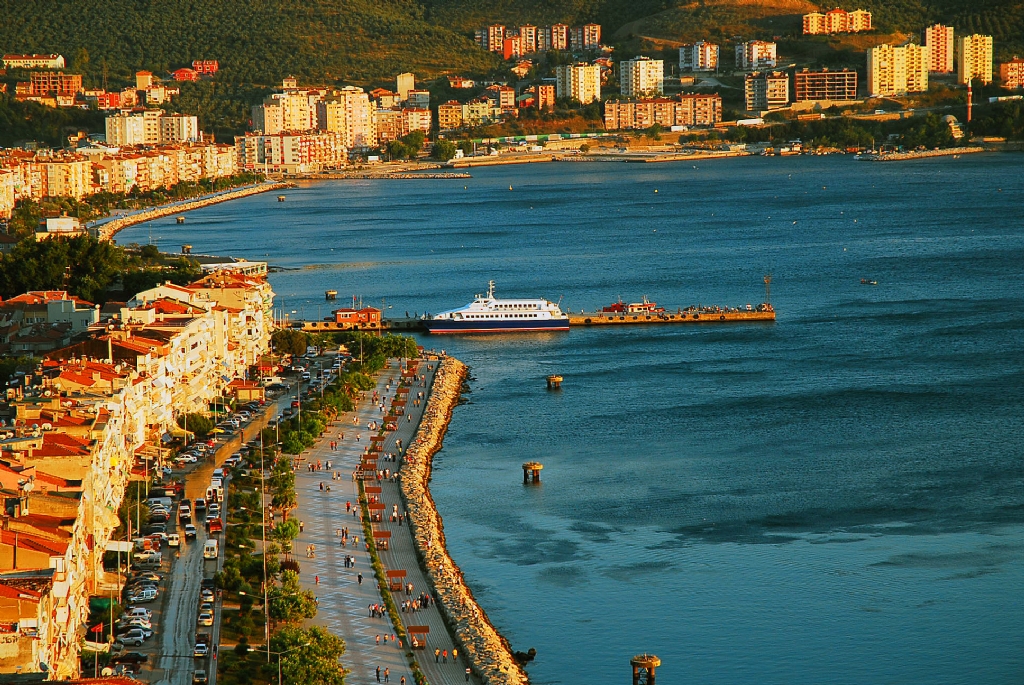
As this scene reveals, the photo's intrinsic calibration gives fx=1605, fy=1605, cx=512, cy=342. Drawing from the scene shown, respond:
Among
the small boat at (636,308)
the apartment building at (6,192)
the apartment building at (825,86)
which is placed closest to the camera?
the small boat at (636,308)

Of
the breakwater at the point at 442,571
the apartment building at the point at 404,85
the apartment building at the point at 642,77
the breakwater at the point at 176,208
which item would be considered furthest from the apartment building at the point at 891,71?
the breakwater at the point at 442,571

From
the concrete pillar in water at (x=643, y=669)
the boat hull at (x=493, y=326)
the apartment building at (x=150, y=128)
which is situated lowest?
the concrete pillar in water at (x=643, y=669)

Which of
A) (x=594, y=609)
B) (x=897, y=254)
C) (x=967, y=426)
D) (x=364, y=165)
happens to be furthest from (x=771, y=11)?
(x=594, y=609)

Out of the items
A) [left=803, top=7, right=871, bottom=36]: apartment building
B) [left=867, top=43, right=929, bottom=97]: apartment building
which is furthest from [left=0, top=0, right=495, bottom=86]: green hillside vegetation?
[left=867, top=43, right=929, bottom=97]: apartment building

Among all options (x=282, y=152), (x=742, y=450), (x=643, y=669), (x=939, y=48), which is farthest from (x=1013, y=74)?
(x=643, y=669)

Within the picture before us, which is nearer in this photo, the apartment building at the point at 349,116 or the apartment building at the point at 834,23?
the apartment building at the point at 349,116

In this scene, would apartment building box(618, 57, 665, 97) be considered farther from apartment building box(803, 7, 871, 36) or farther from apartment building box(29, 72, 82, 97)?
apartment building box(29, 72, 82, 97)

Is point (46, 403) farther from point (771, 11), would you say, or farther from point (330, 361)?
point (771, 11)

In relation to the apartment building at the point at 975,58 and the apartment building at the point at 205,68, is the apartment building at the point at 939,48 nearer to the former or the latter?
the apartment building at the point at 975,58
